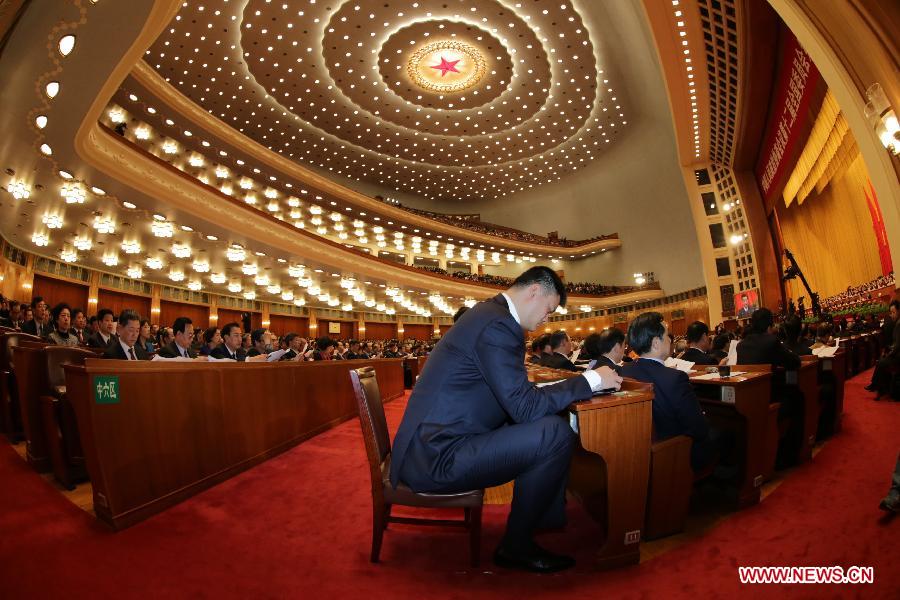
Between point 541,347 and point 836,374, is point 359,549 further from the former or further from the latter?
point 541,347

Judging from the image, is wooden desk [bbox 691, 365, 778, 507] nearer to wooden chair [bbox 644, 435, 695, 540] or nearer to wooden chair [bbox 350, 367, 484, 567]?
wooden chair [bbox 644, 435, 695, 540]

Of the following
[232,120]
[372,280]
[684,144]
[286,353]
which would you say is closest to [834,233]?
[684,144]

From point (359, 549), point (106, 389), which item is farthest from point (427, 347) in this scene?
point (359, 549)

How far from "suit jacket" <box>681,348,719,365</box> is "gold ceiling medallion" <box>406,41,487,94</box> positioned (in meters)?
19.0

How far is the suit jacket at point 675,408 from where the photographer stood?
7.18ft

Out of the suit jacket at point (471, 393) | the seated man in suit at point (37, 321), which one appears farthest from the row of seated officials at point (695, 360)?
the seated man in suit at point (37, 321)

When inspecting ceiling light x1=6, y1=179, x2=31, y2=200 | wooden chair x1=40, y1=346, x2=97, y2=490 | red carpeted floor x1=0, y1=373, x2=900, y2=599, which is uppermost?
ceiling light x1=6, y1=179, x2=31, y2=200

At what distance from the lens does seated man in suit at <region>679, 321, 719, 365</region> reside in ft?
14.4

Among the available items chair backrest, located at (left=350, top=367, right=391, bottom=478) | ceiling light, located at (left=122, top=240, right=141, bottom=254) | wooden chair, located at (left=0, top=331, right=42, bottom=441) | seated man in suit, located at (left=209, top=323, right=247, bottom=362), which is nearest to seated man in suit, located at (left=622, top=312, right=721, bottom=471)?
chair backrest, located at (left=350, top=367, right=391, bottom=478)

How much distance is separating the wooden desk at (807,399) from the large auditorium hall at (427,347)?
0.02 meters

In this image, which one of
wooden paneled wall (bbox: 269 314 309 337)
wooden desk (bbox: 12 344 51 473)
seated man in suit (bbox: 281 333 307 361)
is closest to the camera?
wooden desk (bbox: 12 344 51 473)

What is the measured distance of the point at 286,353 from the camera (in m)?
5.61

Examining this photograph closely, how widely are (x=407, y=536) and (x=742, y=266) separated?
17.3 m

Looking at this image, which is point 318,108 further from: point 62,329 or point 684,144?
point 62,329
